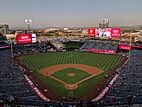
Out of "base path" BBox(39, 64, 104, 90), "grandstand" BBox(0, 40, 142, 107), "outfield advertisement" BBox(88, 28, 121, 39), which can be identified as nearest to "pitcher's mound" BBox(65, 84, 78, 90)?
"base path" BBox(39, 64, 104, 90)

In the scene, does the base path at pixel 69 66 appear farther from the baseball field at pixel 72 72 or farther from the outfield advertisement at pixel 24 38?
the outfield advertisement at pixel 24 38

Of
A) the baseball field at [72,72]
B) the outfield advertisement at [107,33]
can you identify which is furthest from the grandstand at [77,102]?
the outfield advertisement at [107,33]

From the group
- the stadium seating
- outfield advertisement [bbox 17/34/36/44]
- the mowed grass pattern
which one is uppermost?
outfield advertisement [bbox 17/34/36/44]

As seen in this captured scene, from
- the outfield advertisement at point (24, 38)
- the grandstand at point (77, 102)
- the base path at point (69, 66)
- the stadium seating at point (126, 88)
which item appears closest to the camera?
the grandstand at point (77, 102)

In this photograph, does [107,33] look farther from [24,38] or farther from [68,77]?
[68,77]

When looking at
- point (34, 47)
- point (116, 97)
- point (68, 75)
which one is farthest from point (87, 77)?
point (34, 47)

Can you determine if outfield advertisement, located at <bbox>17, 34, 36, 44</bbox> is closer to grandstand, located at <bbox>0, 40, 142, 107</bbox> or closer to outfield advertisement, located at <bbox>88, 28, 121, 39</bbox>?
grandstand, located at <bbox>0, 40, 142, 107</bbox>

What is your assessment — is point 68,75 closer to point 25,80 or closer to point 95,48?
point 25,80

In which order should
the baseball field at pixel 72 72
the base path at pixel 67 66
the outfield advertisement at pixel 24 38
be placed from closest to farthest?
the baseball field at pixel 72 72 → the base path at pixel 67 66 → the outfield advertisement at pixel 24 38

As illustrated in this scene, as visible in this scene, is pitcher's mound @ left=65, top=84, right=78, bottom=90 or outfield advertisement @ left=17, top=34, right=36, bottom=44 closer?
pitcher's mound @ left=65, top=84, right=78, bottom=90
